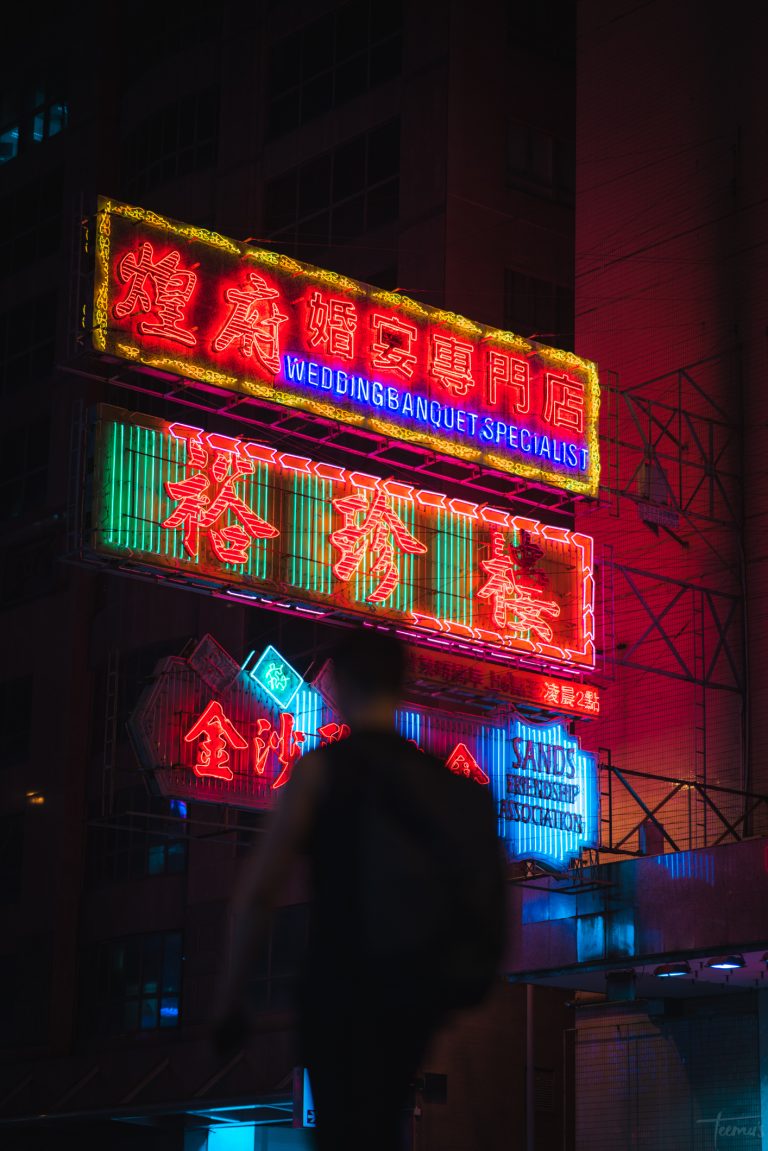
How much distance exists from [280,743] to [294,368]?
420cm

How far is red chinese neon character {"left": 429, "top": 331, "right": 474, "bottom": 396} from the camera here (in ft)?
71.6

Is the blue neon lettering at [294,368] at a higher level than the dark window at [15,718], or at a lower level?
higher

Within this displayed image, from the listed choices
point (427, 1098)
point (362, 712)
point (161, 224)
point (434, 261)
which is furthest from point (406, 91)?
point (362, 712)

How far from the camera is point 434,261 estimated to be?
29.3 meters

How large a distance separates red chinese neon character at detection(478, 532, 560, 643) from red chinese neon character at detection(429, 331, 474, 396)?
70.2 inches

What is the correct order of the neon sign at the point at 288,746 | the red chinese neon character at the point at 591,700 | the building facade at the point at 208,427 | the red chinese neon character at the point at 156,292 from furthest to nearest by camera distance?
1. the building facade at the point at 208,427
2. the red chinese neon character at the point at 591,700
3. the neon sign at the point at 288,746
4. the red chinese neon character at the point at 156,292

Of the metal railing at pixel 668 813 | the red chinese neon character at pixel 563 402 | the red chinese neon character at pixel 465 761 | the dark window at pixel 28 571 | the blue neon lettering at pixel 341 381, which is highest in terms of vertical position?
the dark window at pixel 28 571

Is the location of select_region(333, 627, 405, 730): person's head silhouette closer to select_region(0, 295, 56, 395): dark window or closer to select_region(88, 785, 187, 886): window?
select_region(88, 785, 187, 886): window

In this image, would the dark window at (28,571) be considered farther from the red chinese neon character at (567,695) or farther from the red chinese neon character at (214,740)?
the red chinese neon character at (567,695)

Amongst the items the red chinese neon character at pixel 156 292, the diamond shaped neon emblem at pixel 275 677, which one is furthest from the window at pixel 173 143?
the diamond shaped neon emblem at pixel 275 677

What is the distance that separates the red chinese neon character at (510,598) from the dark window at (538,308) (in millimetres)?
8672

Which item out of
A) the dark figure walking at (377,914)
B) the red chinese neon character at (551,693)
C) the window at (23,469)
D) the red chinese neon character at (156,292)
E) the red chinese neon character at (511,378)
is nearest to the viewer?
the dark figure walking at (377,914)

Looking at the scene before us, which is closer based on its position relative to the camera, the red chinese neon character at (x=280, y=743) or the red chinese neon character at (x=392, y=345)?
the red chinese neon character at (x=280, y=743)

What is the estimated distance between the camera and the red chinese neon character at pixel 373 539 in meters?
20.6
